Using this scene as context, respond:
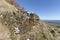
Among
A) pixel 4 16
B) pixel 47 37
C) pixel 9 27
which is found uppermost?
pixel 4 16

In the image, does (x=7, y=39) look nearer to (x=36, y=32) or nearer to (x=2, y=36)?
(x=2, y=36)

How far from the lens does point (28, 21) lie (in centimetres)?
1004

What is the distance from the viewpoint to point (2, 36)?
274 inches

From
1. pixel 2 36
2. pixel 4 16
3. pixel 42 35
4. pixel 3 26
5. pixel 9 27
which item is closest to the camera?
pixel 2 36

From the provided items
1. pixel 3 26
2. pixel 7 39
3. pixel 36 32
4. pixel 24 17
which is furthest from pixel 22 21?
pixel 7 39

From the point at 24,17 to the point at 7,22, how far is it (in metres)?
1.81

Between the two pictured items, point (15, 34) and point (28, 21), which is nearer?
point (15, 34)

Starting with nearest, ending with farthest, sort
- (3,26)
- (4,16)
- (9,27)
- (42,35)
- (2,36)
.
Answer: (2,36) → (3,26) → (9,27) → (4,16) → (42,35)

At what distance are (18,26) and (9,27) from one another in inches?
32.3

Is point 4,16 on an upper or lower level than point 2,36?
upper

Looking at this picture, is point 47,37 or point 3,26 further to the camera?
point 47,37

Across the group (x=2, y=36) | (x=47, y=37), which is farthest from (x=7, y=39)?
(x=47, y=37)

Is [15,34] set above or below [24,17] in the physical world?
below

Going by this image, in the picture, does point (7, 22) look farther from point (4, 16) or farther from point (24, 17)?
point (24, 17)
